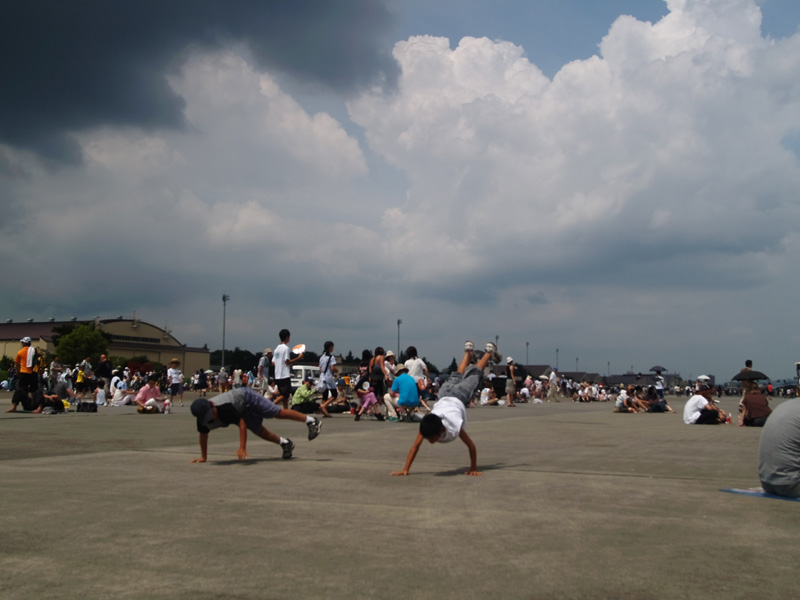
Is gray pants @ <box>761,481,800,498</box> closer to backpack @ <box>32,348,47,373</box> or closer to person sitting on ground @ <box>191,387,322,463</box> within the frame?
person sitting on ground @ <box>191,387,322,463</box>

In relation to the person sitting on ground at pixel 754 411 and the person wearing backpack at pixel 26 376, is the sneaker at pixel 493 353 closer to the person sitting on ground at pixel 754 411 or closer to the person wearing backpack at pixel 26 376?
the person sitting on ground at pixel 754 411

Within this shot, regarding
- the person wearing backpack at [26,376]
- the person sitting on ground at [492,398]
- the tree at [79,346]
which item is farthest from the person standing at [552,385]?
the tree at [79,346]

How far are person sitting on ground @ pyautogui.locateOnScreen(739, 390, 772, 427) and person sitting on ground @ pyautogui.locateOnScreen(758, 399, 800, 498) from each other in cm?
1157

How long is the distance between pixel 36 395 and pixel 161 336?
11043cm

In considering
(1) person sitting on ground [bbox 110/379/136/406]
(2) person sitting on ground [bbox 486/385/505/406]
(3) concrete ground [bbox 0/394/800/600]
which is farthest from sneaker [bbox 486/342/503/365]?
(2) person sitting on ground [bbox 486/385/505/406]

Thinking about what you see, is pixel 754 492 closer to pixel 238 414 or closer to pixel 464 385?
pixel 464 385

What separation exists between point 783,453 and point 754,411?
11.8m

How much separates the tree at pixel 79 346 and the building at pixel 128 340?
58.6ft

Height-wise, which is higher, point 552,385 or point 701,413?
point 552,385

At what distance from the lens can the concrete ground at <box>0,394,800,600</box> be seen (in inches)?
151

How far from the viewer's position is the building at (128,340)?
4318 inches

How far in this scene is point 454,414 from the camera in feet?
26.0

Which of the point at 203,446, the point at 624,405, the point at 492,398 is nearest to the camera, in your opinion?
the point at 203,446

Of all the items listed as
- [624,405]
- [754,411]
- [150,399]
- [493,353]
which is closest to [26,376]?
[150,399]
